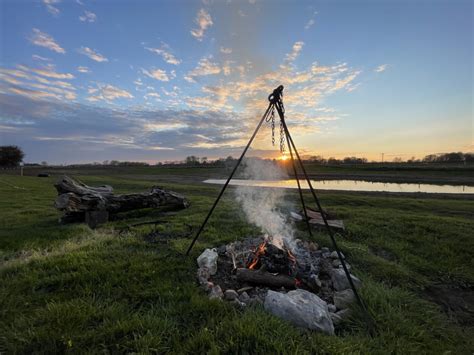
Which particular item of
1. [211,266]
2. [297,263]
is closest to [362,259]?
[297,263]

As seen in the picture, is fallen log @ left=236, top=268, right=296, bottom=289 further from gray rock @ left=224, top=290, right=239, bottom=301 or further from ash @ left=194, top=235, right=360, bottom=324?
gray rock @ left=224, top=290, right=239, bottom=301

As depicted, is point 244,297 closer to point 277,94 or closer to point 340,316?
point 340,316

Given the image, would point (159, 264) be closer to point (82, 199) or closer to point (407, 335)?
point (407, 335)

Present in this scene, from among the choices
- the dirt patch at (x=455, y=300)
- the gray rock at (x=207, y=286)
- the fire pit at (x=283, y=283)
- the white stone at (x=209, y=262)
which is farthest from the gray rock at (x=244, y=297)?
the dirt patch at (x=455, y=300)

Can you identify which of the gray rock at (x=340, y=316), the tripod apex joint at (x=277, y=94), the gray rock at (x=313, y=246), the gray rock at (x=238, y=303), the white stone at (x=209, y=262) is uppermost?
the tripod apex joint at (x=277, y=94)

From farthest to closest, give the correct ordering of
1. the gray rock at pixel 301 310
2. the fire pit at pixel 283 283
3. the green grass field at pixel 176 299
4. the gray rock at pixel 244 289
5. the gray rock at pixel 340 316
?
the gray rock at pixel 244 289 → the gray rock at pixel 340 316 → the fire pit at pixel 283 283 → the gray rock at pixel 301 310 → the green grass field at pixel 176 299

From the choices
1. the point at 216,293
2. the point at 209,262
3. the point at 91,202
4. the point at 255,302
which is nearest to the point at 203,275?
the point at 209,262

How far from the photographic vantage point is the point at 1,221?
7938mm

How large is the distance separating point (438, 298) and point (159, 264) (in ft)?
16.9

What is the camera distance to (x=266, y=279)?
4.04 metres

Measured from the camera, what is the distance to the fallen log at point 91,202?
7521mm

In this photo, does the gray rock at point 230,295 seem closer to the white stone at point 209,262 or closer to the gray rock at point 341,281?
the white stone at point 209,262

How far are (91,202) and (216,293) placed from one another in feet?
21.0

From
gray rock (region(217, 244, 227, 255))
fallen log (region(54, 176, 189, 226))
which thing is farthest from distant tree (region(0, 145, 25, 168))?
gray rock (region(217, 244, 227, 255))
